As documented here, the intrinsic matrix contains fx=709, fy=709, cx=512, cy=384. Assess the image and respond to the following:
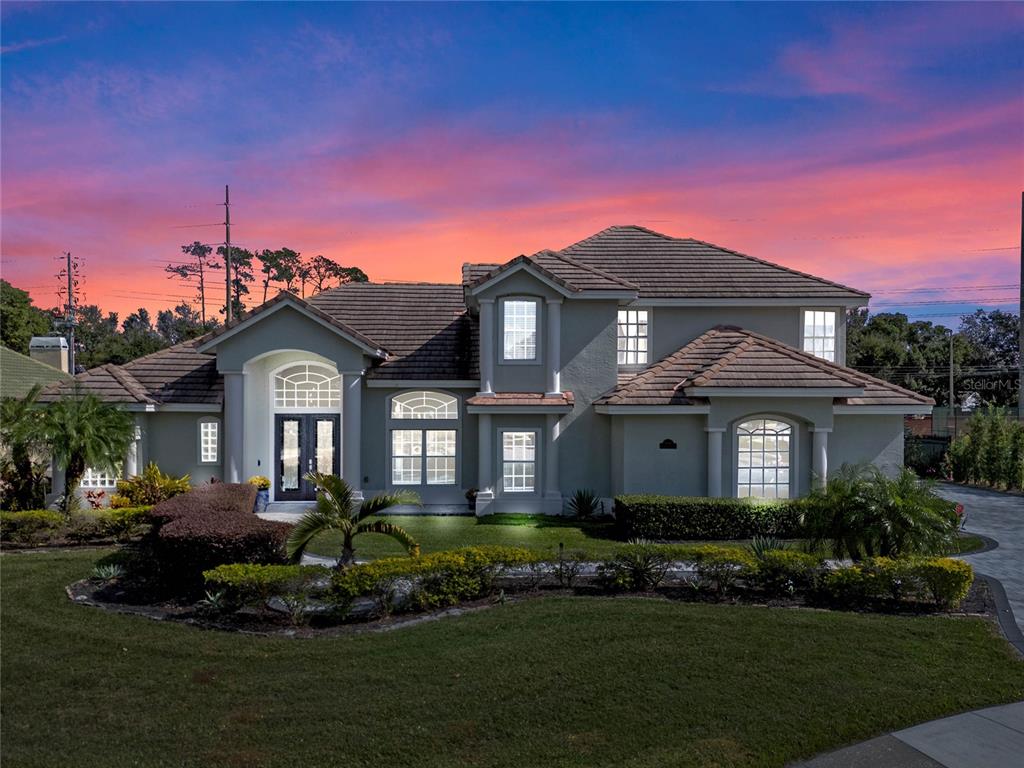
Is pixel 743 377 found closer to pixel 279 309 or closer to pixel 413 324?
pixel 413 324

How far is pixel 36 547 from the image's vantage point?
15.1 meters

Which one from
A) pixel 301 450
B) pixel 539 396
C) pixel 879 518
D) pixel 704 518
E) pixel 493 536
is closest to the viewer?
pixel 879 518

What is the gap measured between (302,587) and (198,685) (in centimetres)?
243

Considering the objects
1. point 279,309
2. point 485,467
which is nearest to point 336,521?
point 485,467

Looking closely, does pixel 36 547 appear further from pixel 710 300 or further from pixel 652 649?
pixel 710 300

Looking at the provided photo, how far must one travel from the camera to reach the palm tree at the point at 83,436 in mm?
16453

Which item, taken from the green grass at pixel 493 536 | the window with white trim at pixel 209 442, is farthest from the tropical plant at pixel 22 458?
the green grass at pixel 493 536

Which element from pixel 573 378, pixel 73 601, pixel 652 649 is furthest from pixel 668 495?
pixel 73 601

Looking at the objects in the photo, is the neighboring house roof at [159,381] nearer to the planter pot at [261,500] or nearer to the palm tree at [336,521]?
the planter pot at [261,500]

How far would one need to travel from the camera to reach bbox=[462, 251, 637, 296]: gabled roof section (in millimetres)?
19031

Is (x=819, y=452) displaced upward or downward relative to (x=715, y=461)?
upward

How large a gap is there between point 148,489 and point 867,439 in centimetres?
1908

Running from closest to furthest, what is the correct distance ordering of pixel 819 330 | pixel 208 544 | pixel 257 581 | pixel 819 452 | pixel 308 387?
pixel 257 581 < pixel 208 544 < pixel 819 452 < pixel 308 387 < pixel 819 330

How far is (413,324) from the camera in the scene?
2248 centimetres
